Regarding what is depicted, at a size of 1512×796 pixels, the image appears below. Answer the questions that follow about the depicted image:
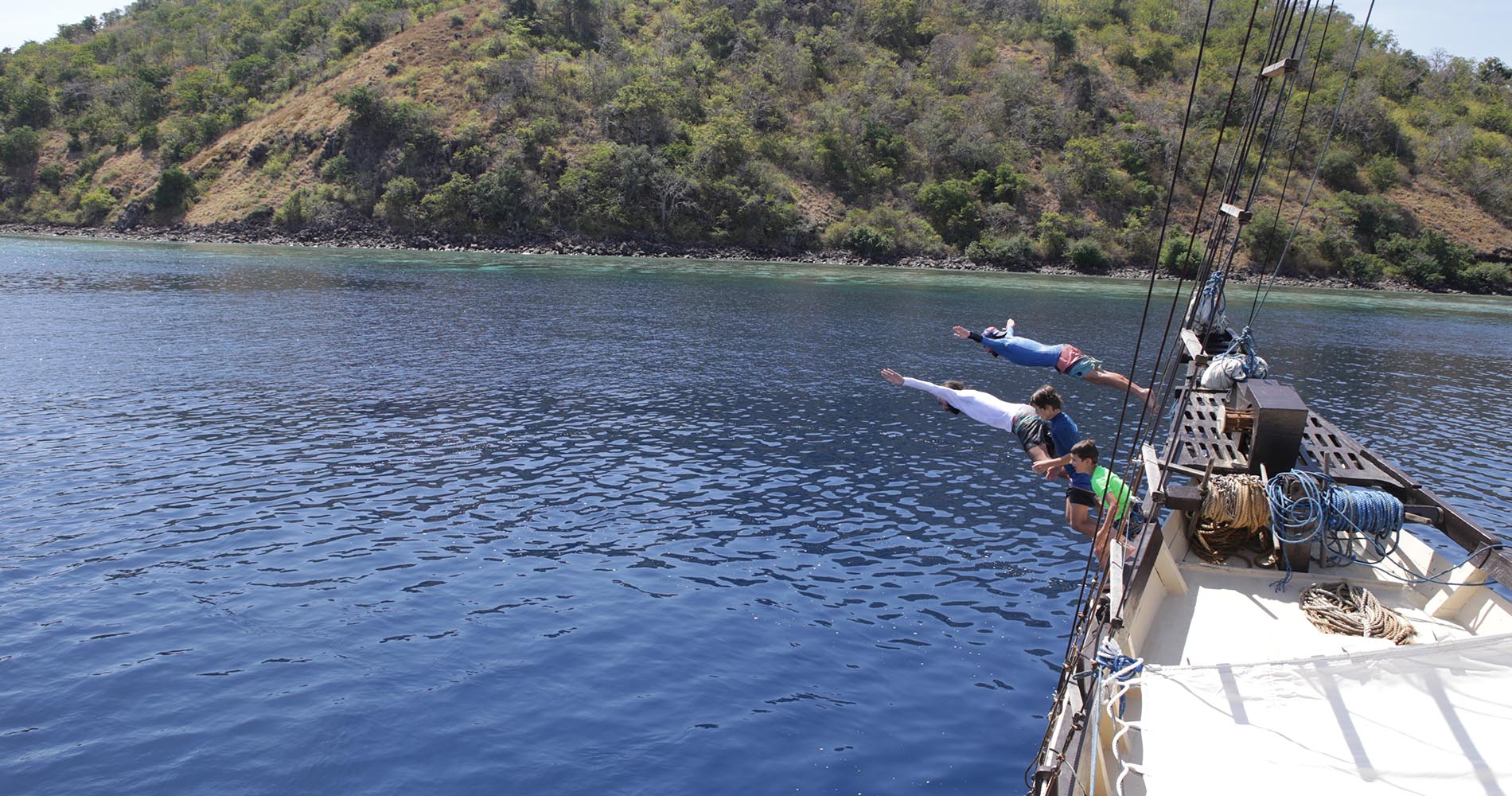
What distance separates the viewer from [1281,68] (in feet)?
30.9

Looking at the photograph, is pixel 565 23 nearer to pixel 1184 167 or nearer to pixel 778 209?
pixel 778 209

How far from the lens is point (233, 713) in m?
10.6

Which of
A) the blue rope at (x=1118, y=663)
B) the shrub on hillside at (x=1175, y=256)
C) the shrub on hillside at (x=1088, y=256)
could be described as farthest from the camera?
the shrub on hillside at (x=1088, y=256)

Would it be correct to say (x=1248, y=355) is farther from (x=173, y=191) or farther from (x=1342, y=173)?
(x=173, y=191)

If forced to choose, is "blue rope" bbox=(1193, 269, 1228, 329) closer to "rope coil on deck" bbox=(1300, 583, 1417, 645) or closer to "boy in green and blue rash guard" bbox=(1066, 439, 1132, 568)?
"boy in green and blue rash guard" bbox=(1066, 439, 1132, 568)

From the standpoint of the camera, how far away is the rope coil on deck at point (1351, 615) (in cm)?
819

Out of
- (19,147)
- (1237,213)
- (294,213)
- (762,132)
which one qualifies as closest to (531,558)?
(1237,213)

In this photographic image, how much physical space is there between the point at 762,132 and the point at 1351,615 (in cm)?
8900

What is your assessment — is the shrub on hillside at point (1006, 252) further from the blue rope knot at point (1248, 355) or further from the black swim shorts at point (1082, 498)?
the black swim shorts at point (1082, 498)

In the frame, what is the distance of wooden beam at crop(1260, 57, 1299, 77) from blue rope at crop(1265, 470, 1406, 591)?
161 inches

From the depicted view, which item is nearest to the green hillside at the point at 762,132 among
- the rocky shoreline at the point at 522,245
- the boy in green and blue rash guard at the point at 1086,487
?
the rocky shoreline at the point at 522,245

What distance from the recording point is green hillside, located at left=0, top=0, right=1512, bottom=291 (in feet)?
273

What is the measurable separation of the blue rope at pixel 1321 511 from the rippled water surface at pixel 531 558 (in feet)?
11.8

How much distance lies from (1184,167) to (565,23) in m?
66.4
